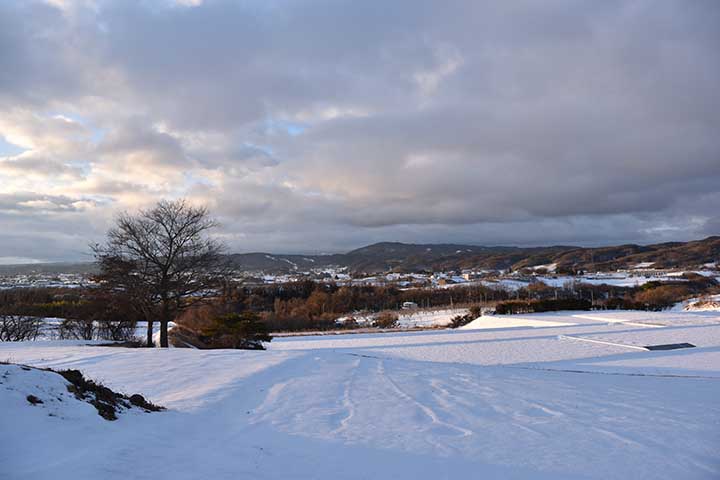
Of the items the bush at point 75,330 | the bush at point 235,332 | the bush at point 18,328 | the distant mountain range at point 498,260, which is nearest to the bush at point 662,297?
the bush at point 235,332

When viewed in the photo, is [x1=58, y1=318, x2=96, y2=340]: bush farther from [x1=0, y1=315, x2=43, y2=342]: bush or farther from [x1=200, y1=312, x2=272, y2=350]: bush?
[x1=200, y1=312, x2=272, y2=350]: bush

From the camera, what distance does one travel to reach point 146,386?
812 centimetres

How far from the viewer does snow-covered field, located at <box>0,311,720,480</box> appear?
438cm

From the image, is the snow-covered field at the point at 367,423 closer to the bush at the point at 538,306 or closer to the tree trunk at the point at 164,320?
the tree trunk at the point at 164,320

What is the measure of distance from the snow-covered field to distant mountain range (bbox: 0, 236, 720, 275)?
92.0 metres

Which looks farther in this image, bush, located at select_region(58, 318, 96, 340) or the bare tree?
bush, located at select_region(58, 318, 96, 340)

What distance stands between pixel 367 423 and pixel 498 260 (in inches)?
5665

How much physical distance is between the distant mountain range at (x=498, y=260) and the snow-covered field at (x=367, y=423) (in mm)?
91971

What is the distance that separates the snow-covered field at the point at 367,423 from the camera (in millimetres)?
4375

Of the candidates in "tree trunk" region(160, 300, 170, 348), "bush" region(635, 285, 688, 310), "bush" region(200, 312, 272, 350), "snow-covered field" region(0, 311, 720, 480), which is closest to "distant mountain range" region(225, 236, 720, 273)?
"bush" region(635, 285, 688, 310)

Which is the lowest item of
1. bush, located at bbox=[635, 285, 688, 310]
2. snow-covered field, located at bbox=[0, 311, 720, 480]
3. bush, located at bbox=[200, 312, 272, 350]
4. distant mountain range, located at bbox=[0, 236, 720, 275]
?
bush, located at bbox=[635, 285, 688, 310]

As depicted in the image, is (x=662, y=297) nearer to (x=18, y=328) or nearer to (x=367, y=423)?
(x=367, y=423)

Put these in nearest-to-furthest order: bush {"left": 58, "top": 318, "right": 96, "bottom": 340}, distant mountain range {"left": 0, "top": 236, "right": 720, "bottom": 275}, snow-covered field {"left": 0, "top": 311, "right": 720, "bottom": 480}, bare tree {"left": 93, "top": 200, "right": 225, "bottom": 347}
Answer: snow-covered field {"left": 0, "top": 311, "right": 720, "bottom": 480} < bare tree {"left": 93, "top": 200, "right": 225, "bottom": 347} < bush {"left": 58, "top": 318, "right": 96, "bottom": 340} < distant mountain range {"left": 0, "top": 236, "right": 720, "bottom": 275}

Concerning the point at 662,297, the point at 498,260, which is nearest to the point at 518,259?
the point at 498,260
